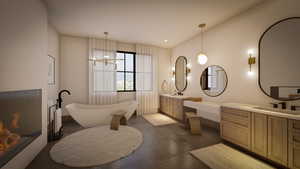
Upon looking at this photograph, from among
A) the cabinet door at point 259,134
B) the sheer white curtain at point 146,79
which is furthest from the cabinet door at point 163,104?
the cabinet door at point 259,134

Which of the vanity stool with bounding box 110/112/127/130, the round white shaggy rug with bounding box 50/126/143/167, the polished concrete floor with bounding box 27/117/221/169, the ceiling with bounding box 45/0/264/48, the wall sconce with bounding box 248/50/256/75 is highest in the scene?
the ceiling with bounding box 45/0/264/48

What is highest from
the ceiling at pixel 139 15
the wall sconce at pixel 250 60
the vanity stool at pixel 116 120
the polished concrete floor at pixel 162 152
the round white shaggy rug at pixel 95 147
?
the ceiling at pixel 139 15

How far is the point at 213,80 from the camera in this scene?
359 centimetres

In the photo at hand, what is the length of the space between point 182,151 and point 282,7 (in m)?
3.42

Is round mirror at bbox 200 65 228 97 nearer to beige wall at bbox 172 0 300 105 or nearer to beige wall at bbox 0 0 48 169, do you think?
beige wall at bbox 172 0 300 105

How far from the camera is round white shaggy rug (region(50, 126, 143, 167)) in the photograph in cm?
203

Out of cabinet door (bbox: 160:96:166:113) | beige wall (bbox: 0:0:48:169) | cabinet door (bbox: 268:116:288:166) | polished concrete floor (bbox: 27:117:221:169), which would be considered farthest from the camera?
cabinet door (bbox: 160:96:166:113)

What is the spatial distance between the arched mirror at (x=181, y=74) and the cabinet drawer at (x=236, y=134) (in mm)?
2358

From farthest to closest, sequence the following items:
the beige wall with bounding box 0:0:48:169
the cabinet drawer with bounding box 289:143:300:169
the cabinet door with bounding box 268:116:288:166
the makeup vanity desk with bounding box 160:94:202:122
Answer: the makeup vanity desk with bounding box 160:94:202:122 < the cabinet door with bounding box 268:116:288:166 < the cabinet drawer with bounding box 289:143:300:169 < the beige wall with bounding box 0:0:48:169

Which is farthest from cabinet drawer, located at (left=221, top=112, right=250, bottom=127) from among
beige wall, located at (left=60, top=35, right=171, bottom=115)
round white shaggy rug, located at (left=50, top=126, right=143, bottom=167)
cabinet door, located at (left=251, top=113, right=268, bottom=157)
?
beige wall, located at (left=60, top=35, right=171, bottom=115)

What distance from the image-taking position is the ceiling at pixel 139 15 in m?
2.52

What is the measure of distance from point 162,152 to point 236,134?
5.20 feet

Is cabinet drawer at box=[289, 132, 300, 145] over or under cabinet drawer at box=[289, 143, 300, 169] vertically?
over

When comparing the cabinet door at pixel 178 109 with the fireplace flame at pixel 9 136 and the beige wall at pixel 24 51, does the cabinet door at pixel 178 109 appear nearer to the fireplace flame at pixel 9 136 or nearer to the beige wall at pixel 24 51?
the beige wall at pixel 24 51
